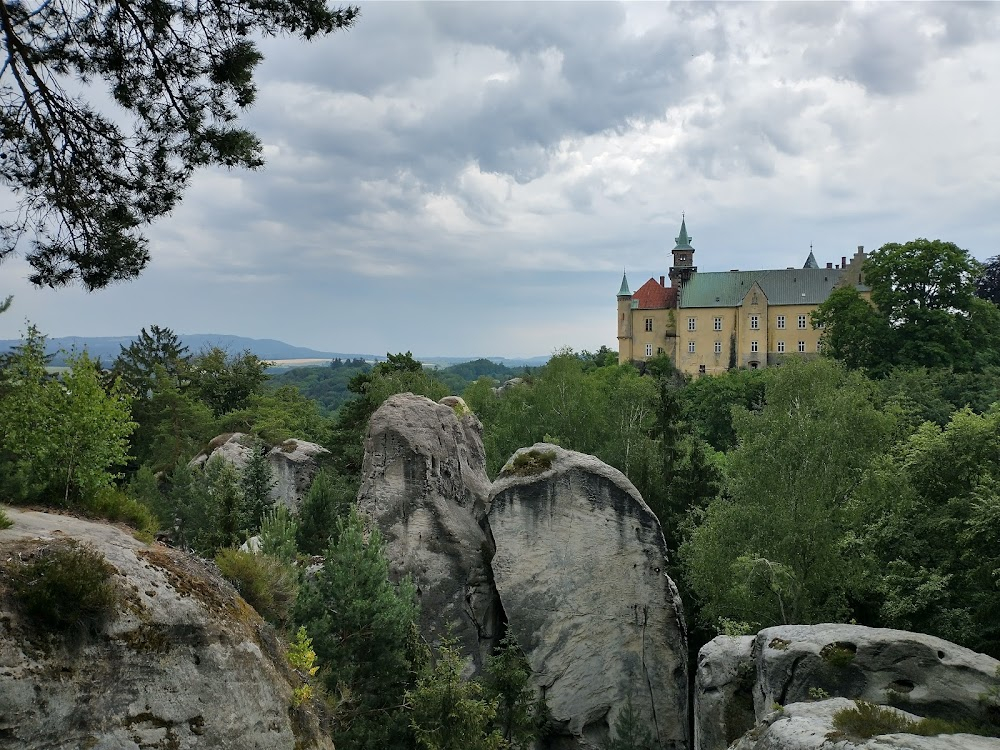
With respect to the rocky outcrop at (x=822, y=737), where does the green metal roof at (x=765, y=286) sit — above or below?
above

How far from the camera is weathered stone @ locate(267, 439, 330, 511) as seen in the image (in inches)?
1334

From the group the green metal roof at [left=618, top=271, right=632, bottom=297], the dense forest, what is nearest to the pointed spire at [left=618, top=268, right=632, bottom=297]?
the green metal roof at [left=618, top=271, right=632, bottom=297]

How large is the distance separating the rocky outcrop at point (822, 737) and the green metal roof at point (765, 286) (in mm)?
75916

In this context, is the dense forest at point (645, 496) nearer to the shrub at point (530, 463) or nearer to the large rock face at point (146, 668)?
the large rock face at point (146, 668)

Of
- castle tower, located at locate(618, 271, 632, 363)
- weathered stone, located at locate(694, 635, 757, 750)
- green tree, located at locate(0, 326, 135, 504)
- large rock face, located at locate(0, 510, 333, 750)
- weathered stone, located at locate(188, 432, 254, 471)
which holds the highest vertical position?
castle tower, located at locate(618, 271, 632, 363)

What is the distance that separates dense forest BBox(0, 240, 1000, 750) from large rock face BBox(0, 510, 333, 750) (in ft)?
4.08

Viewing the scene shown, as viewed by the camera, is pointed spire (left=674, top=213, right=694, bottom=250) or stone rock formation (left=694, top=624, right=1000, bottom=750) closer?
stone rock formation (left=694, top=624, right=1000, bottom=750)

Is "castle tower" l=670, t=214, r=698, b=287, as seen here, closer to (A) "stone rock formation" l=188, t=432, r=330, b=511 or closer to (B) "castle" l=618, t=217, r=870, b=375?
(B) "castle" l=618, t=217, r=870, b=375

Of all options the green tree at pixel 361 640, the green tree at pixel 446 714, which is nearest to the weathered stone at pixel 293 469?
the green tree at pixel 361 640

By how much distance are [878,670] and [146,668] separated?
516 inches

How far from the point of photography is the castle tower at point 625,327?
3529 inches

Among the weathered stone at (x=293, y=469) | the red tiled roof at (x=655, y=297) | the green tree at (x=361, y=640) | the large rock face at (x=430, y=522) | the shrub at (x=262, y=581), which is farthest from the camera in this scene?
the red tiled roof at (x=655, y=297)

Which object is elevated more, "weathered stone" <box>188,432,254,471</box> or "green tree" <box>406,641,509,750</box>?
"weathered stone" <box>188,432,254,471</box>

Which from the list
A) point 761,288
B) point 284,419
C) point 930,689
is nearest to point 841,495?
point 930,689
